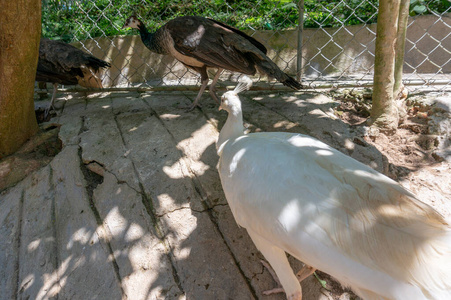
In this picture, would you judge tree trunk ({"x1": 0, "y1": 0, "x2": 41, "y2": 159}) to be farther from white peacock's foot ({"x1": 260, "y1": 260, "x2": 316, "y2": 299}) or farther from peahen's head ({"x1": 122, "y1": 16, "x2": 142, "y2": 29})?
white peacock's foot ({"x1": 260, "y1": 260, "x2": 316, "y2": 299})

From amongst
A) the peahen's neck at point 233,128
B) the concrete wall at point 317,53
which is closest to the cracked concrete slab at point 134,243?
the peahen's neck at point 233,128

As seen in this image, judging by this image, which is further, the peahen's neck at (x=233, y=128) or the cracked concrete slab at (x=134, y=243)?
the peahen's neck at (x=233, y=128)

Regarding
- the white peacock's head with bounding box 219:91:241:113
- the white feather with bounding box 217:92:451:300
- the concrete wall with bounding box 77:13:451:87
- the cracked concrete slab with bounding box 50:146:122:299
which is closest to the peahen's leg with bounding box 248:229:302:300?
the white feather with bounding box 217:92:451:300

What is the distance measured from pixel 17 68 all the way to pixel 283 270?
2597 millimetres

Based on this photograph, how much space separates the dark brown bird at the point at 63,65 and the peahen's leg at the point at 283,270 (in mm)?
3078

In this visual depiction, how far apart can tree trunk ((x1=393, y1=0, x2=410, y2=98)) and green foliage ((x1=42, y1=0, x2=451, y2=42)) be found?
1.68m

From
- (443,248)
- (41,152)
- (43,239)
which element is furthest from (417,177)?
(41,152)

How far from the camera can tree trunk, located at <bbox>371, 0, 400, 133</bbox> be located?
2.75 metres

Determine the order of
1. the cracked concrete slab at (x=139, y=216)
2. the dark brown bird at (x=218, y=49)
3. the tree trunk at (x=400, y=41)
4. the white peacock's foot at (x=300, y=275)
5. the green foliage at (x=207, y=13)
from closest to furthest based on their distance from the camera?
the white peacock's foot at (x=300, y=275) < the cracked concrete slab at (x=139, y=216) < the tree trunk at (x=400, y=41) < the dark brown bird at (x=218, y=49) < the green foliage at (x=207, y=13)

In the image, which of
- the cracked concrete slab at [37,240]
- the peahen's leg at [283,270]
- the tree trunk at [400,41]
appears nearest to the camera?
the peahen's leg at [283,270]

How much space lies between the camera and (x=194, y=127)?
10.6ft

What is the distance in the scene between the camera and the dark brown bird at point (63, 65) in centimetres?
393

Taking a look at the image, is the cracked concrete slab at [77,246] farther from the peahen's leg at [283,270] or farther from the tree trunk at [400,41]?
the tree trunk at [400,41]

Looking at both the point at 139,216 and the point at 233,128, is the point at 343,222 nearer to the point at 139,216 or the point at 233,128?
the point at 233,128
